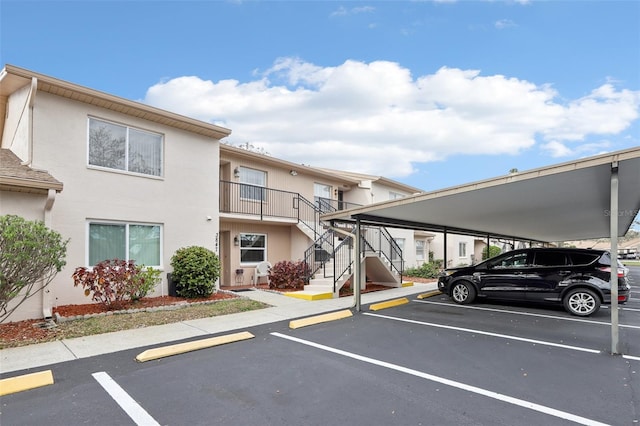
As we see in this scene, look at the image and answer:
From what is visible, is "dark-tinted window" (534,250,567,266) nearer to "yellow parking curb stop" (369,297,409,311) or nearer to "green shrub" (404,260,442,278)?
"yellow parking curb stop" (369,297,409,311)

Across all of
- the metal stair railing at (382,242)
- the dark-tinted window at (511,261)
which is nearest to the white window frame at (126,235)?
the metal stair railing at (382,242)

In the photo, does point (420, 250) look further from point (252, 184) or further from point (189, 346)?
point (189, 346)

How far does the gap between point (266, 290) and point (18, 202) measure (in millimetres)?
7247

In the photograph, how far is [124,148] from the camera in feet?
32.0

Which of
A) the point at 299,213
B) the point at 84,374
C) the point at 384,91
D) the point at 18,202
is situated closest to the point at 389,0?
the point at 384,91

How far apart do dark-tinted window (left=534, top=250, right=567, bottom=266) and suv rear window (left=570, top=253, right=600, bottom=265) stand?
0.62 feet

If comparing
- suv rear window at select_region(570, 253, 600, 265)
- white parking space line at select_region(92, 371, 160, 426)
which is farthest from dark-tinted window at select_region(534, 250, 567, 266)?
white parking space line at select_region(92, 371, 160, 426)

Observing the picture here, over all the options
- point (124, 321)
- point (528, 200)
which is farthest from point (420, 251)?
point (124, 321)

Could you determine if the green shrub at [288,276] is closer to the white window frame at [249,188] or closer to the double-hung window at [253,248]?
the double-hung window at [253,248]

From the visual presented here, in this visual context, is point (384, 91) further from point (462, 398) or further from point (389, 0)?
point (462, 398)

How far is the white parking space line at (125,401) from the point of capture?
354cm

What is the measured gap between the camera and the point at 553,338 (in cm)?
650

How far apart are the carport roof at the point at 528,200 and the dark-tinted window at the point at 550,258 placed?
48.6 inches

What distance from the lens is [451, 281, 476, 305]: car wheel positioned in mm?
10148
